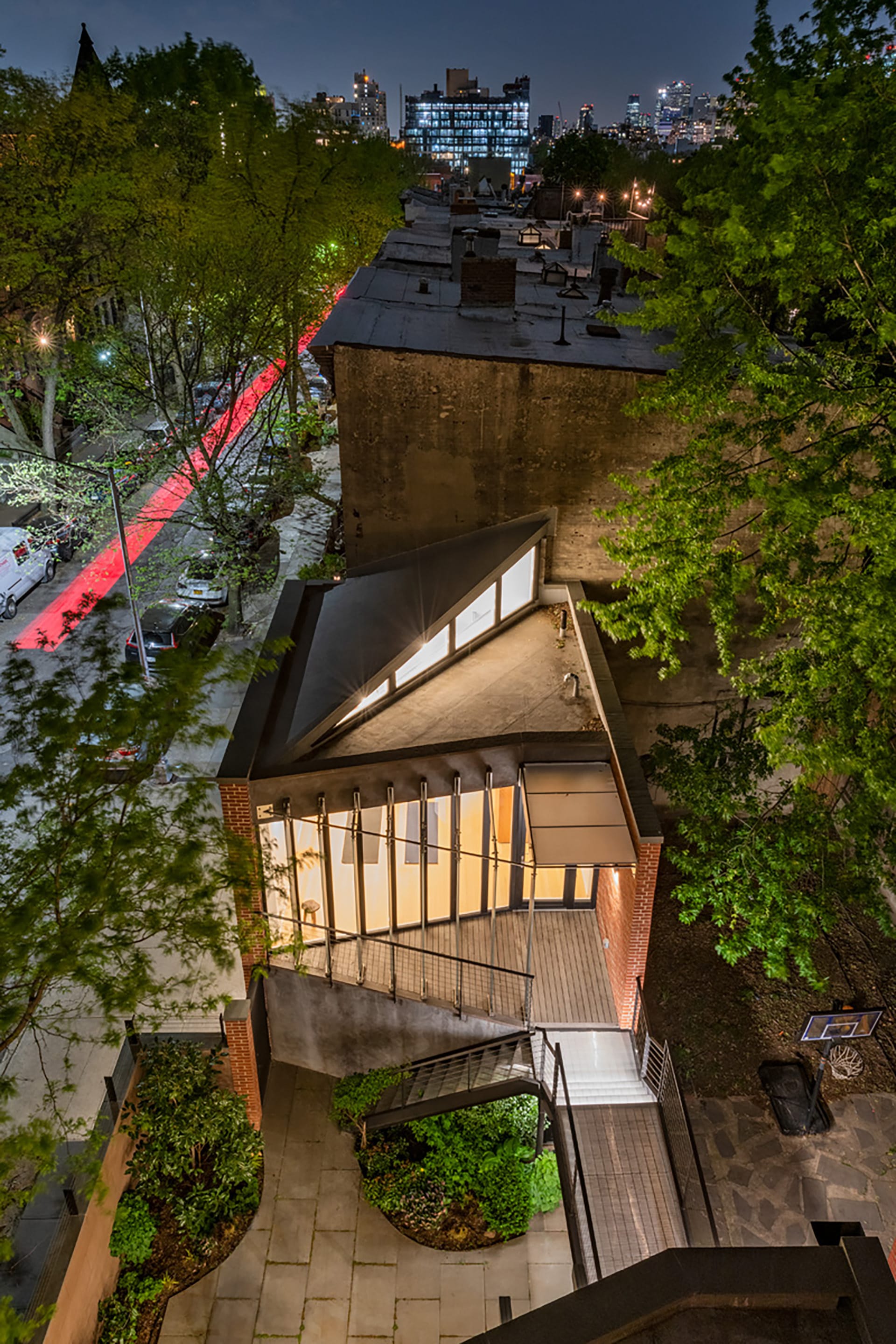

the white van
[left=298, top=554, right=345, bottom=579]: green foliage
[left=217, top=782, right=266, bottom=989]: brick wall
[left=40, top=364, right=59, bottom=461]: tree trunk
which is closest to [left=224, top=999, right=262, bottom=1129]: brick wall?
[left=217, top=782, right=266, bottom=989]: brick wall

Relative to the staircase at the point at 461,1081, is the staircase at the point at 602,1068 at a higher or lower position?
higher

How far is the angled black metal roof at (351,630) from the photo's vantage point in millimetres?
13102

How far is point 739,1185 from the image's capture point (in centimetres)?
1184

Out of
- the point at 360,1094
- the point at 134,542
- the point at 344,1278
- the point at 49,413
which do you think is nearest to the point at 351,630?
the point at 360,1094

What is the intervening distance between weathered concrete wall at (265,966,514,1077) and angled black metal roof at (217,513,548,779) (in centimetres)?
407

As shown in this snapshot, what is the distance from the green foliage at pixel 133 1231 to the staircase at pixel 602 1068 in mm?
6605

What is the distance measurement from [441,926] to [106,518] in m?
21.1

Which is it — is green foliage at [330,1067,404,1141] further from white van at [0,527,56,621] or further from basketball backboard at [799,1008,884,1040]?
white van at [0,527,56,621]

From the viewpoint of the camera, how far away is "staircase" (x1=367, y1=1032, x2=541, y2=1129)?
13.1 m

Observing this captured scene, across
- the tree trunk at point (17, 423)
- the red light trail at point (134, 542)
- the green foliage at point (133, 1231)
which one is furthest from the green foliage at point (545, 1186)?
the tree trunk at point (17, 423)

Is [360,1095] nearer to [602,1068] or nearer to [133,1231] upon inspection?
[133,1231]

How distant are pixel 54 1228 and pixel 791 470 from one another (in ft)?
49.2

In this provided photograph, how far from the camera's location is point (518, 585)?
1680 centimetres

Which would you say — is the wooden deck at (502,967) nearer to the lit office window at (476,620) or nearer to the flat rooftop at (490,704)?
the flat rooftop at (490,704)
